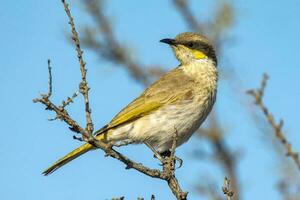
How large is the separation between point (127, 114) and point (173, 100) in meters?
0.63

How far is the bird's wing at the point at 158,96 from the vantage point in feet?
20.9

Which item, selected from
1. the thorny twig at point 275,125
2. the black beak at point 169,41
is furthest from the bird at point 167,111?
the thorny twig at point 275,125

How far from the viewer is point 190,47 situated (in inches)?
289

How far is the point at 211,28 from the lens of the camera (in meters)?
6.87

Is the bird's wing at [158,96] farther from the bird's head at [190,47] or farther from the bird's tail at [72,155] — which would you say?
the bird's tail at [72,155]

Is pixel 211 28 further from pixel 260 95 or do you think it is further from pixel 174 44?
pixel 260 95

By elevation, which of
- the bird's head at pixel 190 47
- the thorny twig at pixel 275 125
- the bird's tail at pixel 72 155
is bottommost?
the thorny twig at pixel 275 125

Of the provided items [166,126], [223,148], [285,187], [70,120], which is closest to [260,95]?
[285,187]

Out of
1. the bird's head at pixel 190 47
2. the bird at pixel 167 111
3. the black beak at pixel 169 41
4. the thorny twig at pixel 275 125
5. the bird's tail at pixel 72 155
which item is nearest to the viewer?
the thorny twig at pixel 275 125

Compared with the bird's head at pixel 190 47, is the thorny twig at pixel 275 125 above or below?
below

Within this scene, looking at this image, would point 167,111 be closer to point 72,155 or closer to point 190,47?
point 190,47

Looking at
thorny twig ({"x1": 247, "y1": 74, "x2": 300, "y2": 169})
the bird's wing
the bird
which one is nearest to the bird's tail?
the bird

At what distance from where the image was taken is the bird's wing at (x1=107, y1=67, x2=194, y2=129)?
6383mm

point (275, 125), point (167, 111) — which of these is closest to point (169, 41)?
point (167, 111)
